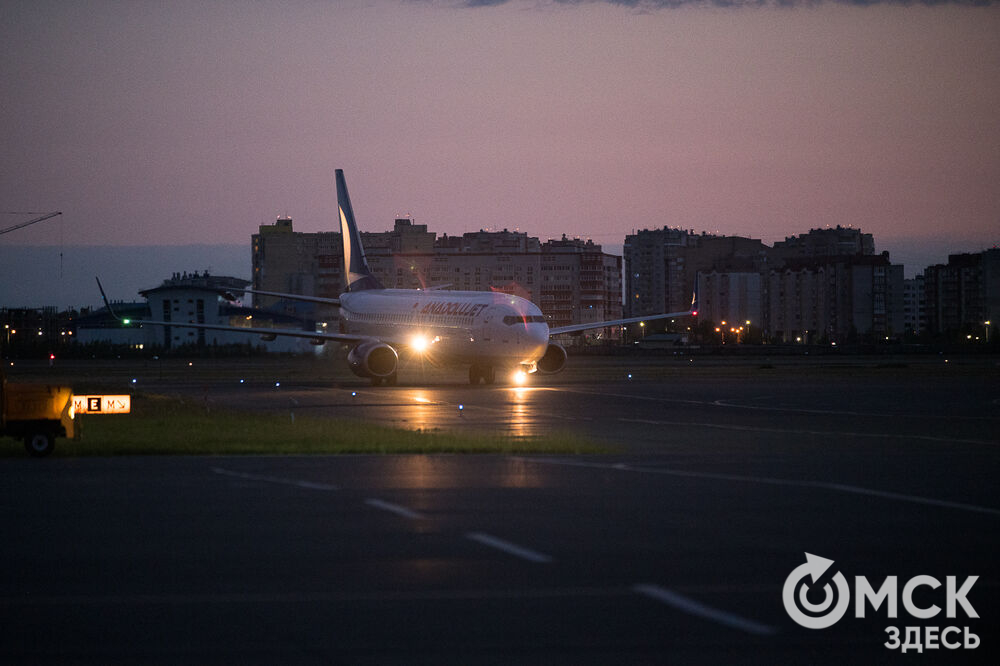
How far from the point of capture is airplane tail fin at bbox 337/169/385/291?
6431 cm

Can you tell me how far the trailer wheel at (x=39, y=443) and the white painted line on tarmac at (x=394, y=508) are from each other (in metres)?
8.01

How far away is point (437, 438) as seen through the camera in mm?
22500

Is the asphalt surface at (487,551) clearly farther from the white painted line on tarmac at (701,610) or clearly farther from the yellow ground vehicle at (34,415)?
the yellow ground vehicle at (34,415)

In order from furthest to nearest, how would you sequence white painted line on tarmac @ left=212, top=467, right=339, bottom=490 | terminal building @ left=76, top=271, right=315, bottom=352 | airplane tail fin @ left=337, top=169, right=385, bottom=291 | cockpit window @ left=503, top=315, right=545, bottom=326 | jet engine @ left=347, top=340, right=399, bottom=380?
terminal building @ left=76, top=271, right=315, bottom=352 < airplane tail fin @ left=337, top=169, right=385, bottom=291 < jet engine @ left=347, top=340, right=399, bottom=380 < cockpit window @ left=503, top=315, right=545, bottom=326 < white painted line on tarmac @ left=212, top=467, right=339, bottom=490

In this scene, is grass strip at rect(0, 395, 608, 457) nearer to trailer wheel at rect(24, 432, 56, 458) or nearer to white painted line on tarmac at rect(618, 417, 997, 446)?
trailer wheel at rect(24, 432, 56, 458)

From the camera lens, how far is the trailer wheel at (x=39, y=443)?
19.5 meters

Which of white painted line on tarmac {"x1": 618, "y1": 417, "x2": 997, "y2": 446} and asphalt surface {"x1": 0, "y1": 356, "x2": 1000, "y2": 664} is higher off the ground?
asphalt surface {"x1": 0, "y1": 356, "x2": 1000, "y2": 664}

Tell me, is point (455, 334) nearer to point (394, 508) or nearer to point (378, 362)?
point (378, 362)

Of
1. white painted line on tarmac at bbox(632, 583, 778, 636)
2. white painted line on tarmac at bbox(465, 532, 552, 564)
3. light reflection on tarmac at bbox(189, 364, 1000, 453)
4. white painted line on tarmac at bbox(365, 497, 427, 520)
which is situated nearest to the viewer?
white painted line on tarmac at bbox(632, 583, 778, 636)

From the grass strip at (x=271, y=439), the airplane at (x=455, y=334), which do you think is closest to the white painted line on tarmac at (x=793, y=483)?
the grass strip at (x=271, y=439)

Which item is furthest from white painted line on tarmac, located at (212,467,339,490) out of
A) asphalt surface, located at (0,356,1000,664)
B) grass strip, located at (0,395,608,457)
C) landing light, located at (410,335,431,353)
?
landing light, located at (410,335,431,353)

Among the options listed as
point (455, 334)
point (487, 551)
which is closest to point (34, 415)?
point (487, 551)

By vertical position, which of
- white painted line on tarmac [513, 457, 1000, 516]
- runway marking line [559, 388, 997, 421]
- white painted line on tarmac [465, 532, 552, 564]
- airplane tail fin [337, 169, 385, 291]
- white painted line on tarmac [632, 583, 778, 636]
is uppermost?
airplane tail fin [337, 169, 385, 291]

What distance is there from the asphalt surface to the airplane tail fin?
4298cm
